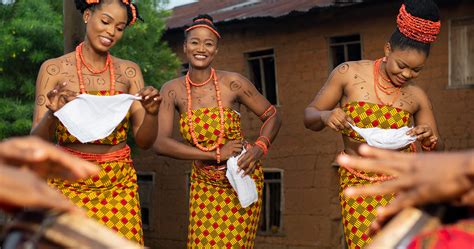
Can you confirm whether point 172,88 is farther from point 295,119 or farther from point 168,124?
point 295,119

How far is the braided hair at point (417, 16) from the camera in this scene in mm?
5973

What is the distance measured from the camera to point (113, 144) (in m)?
5.71

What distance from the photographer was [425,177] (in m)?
2.10

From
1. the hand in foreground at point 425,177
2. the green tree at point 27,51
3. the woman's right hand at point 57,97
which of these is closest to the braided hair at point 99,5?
the woman's right hand at point 57,97

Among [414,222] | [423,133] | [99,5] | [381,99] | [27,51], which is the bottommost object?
[414,222]


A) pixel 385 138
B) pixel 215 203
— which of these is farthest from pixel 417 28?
pixel 215 203

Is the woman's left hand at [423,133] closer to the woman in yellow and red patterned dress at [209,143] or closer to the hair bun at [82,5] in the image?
the woman in yellow and red patterned dress at [209,143]

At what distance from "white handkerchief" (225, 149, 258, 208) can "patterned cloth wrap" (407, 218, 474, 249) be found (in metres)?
4.56

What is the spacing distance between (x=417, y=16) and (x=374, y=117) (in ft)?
2.37

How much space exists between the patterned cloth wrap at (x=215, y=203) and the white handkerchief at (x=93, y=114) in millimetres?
1358

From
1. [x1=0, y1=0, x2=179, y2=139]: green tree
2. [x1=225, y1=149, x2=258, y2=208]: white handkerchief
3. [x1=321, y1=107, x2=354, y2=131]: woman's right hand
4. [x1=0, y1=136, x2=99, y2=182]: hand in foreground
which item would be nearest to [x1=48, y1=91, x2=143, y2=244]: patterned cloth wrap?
[x1=225, y1=149, x2=258, y2=208]: white handkerchief

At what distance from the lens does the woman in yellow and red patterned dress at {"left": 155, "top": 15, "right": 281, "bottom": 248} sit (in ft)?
22.2

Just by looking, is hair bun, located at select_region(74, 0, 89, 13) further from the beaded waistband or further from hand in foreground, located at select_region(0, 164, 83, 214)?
hand in foreground, located at select_region(0, 164, 83, 214)

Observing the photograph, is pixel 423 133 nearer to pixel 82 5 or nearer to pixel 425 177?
pixel 82 5
